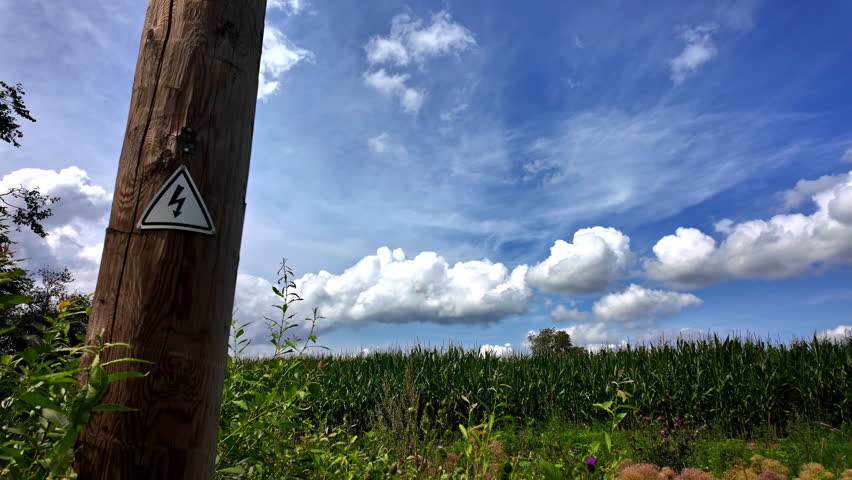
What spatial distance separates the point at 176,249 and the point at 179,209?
146 mm

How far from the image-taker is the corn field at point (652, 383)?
10.3m

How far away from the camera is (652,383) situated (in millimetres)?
10906

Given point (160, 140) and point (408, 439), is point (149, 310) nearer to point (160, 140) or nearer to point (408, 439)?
point (160, 140)

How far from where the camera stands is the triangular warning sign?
5.94 feet

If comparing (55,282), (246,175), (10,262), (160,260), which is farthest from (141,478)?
(55,282)

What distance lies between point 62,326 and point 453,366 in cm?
1029

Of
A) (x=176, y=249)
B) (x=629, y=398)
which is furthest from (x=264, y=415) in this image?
(x=629, y=398)

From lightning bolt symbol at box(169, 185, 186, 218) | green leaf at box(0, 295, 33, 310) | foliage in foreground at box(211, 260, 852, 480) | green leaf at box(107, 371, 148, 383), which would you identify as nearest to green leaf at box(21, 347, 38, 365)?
green leaf at box(0, 295, 33, 310)

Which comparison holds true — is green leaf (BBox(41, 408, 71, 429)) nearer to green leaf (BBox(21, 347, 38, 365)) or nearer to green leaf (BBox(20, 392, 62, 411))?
green leaf (BBox(20, 392, 62, 411))

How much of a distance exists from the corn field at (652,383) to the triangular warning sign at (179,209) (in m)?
8.53

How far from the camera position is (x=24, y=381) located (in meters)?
1.74

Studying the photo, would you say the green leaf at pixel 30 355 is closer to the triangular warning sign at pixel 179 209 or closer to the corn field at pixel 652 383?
the triangular warning sign at pixel 179 209

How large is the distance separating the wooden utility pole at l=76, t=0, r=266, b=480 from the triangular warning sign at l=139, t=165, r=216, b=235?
1 centimetres

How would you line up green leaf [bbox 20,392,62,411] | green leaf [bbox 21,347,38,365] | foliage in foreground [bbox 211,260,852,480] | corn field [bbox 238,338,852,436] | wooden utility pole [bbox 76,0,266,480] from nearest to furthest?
green leaf [bbox 20,392,62,411], green leaf [bbox 21,347,38,365], wooden utility pole [bbox 76,0,266,480], foliage in foreground [bbox 211,260,852,480], corn field [bbox 238,338,852,436]
